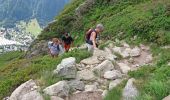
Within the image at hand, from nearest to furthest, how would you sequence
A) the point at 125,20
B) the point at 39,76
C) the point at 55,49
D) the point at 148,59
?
the point at 39,76 < the point at 148,59 < the point at 55,49 < the point at 125,20

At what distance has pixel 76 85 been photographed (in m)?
18.6

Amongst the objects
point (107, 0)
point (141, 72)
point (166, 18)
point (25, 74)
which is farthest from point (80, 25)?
point (141, 72)

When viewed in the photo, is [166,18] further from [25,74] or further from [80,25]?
[80,25]

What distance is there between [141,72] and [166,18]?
8171 mm

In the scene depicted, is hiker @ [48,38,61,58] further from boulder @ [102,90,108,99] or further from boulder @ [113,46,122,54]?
boulder @ [102,90,108,99]

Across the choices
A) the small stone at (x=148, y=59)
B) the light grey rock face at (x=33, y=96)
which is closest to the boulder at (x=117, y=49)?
the small stone at (x=148, y=59)

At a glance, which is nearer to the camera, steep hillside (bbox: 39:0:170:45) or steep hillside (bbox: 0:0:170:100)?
steep hillside (bbox: 0:0:170:100)

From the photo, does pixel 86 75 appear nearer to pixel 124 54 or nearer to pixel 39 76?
pixel 39 76

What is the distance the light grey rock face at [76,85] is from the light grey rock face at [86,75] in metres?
0.62

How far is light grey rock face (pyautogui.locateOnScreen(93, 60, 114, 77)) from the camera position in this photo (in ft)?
64.6

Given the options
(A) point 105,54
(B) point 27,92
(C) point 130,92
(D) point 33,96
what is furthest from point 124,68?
(D) point 33,96

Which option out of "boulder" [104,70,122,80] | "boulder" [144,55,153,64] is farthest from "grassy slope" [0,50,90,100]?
"boulder" [144,55,153,64]

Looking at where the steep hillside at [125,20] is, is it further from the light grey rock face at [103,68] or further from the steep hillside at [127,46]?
the light grey rock face at [103,68]

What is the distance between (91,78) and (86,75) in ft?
1.06
